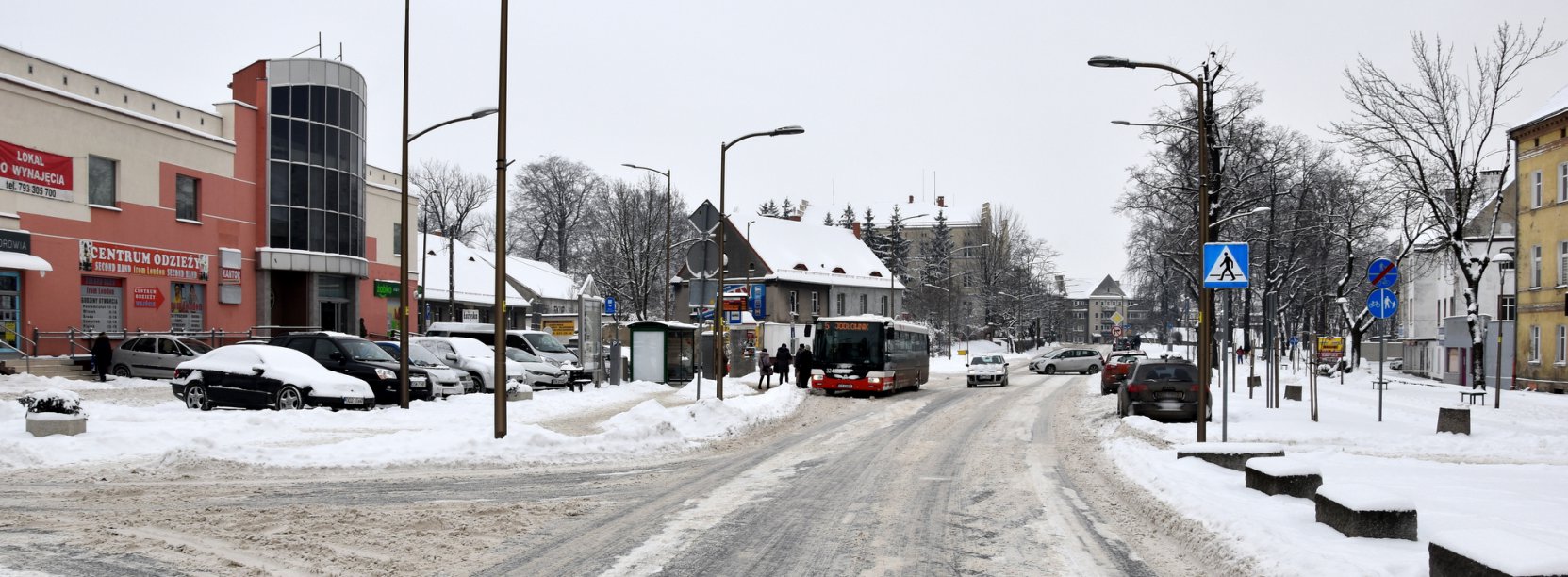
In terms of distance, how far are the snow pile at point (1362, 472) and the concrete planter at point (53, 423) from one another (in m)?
14.2

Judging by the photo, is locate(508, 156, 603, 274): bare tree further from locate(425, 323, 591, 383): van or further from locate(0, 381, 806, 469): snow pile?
locate(0, 381, 806, 469): snow pile

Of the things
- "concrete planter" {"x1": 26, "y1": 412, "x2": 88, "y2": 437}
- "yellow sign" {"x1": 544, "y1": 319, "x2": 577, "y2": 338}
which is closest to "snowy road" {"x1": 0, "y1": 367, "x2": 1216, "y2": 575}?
"concrete planter" {"x1": 26, "y1": 412, "x2": 88, "y2": 437}

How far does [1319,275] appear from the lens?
61156 mm

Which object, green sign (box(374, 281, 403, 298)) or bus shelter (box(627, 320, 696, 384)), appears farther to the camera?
green sign (box(374, 281, 403, 298))

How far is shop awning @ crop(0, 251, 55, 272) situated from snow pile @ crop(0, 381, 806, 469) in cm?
1157

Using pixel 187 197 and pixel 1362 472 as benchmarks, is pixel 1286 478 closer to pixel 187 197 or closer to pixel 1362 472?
pixel 1362 472

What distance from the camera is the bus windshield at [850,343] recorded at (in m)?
33.2

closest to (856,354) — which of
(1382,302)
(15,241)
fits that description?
(1382,302)

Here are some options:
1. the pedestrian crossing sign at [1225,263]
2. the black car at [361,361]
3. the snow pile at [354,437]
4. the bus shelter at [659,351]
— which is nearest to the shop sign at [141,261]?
the black car at [361,361]

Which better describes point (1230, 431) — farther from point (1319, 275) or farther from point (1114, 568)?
point (1319, 275)

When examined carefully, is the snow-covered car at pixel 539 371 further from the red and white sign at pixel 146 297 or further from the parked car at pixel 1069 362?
the parked car at pixel 1069 362

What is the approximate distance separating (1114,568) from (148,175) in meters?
36.5

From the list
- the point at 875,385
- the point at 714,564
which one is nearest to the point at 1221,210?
the point at 875,385

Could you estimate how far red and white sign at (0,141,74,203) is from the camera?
30.2 m
